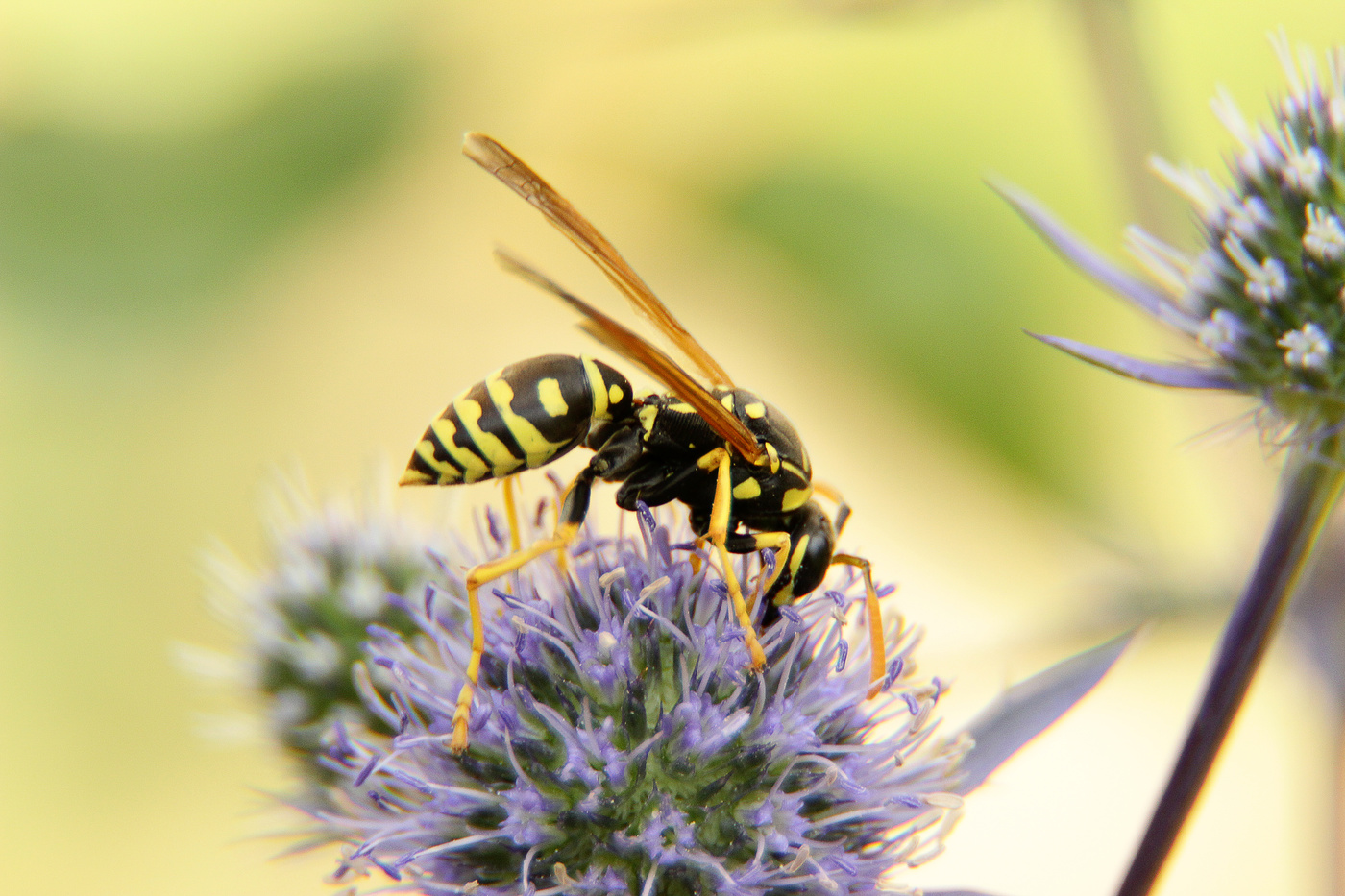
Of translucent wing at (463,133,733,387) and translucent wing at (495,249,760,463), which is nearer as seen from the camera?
translucent wing at (495,249,760,463)

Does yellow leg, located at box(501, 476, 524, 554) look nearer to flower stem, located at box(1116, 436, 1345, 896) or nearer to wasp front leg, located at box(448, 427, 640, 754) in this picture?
wasp front leg, located at box(448, 427, 640, 754)

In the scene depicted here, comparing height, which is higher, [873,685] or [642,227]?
[642,227]

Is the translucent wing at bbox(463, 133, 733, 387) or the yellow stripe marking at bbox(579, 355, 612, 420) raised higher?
the translucent wing at bbox(463, 133, 733, 387)

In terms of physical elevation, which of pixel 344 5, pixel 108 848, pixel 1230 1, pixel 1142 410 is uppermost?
pixel 344 5

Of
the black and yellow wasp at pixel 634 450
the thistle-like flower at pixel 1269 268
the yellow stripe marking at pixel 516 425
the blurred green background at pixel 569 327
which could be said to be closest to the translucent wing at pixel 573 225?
the black and yellow wasp at pixel 634 450

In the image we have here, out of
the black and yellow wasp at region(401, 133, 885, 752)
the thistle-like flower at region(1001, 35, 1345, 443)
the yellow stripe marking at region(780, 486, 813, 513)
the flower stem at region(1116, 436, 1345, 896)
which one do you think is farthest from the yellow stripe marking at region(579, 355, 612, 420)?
the flower stem at region(1116, 436, 1345, 896)

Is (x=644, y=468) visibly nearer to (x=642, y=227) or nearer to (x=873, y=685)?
(x=873, y=685)

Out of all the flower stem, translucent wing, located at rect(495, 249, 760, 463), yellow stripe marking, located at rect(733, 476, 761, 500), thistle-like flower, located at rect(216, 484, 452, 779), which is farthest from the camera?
thistle-like flower, located at rect(216, 484, 452, 779)

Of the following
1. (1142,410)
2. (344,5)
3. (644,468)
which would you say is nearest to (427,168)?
(344,5)
